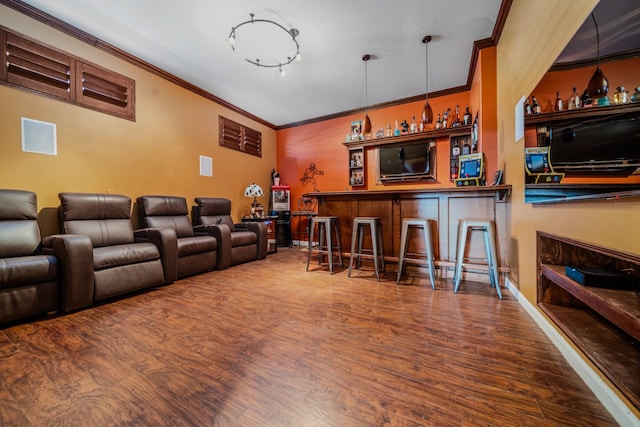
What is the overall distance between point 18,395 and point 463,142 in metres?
5.42

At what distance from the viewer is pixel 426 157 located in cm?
457

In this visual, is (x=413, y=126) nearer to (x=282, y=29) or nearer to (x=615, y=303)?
(x=282, y=29)

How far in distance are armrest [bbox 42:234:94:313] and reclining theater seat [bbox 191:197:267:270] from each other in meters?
1.45

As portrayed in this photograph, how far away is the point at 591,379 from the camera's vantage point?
1.12 meters

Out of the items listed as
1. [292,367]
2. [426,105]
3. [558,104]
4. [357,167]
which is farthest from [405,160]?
[292,367]

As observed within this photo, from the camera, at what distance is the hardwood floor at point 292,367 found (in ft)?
3.29

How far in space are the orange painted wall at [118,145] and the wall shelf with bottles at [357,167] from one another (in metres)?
2.39

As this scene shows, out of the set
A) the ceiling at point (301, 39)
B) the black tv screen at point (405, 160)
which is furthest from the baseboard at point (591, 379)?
the black tv screen at point (405, 160)

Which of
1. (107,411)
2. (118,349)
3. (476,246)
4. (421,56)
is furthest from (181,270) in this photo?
(421,56)

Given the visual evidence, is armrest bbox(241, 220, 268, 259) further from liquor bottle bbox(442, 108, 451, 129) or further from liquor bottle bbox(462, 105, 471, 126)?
liquor bottle bbox(462, 105, 471, 126)

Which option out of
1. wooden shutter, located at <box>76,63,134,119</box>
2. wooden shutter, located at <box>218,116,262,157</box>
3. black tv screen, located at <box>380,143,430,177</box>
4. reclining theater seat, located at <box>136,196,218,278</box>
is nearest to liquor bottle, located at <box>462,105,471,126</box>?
black tv screen, located at <box>380,143,430,177</box>

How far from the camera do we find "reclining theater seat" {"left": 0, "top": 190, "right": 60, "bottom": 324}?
69.7 inches

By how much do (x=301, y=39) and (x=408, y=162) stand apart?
9.32 feet

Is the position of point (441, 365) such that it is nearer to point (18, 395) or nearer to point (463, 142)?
point (18, 395)
